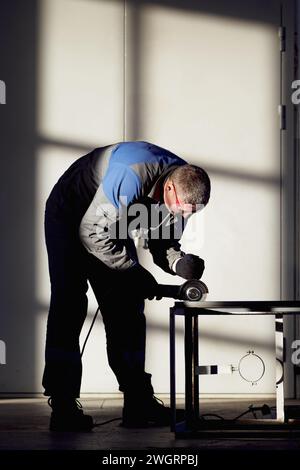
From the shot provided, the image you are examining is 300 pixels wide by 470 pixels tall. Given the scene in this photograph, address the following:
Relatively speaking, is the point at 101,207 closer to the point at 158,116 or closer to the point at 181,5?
the point at 158,116

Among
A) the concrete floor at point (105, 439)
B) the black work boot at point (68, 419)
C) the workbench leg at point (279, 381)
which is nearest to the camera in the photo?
the concrete floor at point (105, 439)

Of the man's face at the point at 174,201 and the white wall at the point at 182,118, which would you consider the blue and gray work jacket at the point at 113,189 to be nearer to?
the man's face at the point at 174,201

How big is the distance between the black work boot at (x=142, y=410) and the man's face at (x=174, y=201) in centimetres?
72

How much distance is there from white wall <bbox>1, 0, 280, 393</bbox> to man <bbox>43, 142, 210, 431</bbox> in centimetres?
89

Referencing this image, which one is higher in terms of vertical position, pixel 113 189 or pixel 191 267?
pixel 113 189

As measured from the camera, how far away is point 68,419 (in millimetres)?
3266

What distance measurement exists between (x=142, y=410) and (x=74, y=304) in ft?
1.51

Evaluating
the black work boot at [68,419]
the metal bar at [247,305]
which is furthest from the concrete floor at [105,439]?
the metal bar at [247,305]

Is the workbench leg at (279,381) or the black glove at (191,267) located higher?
the black glove at (191,267)

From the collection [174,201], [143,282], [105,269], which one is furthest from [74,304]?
[174,201]

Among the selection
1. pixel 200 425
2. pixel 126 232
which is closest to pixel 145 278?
pixel 126 232

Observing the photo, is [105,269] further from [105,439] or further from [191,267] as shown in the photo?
[105,439]

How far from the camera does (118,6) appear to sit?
431 cm

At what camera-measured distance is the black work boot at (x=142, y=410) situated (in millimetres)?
3354
